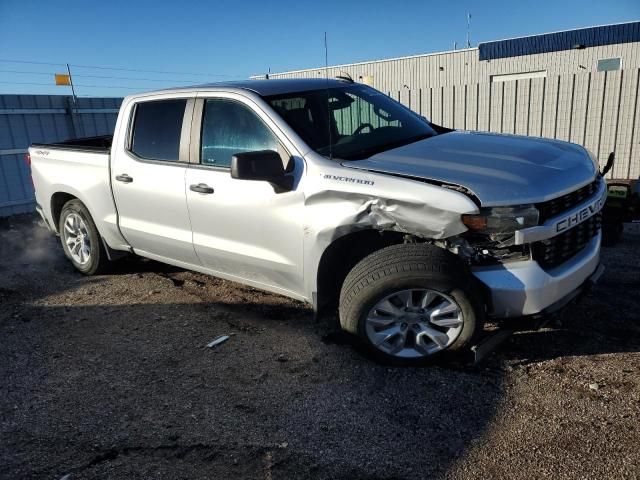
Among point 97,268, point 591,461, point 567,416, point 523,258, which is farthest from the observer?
point 97,268

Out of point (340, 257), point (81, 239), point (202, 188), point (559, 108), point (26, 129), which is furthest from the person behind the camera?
point (559, 108)

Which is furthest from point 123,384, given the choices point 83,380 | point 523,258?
point 523,258

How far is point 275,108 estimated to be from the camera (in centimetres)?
385

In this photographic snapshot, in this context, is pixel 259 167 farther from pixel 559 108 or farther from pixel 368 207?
pixel 559 108

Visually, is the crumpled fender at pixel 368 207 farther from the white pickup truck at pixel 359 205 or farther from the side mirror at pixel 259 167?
the side mirror at pixel 259 167

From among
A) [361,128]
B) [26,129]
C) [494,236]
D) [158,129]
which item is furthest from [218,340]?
[26,129]

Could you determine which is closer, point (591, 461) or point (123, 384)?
point (591, 461)

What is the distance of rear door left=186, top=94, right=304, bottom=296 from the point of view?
11.9 feet

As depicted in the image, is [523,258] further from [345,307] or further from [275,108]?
[275,108]

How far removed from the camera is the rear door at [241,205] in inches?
143

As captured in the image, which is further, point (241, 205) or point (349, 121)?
point (349, 121)

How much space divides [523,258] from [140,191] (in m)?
3.16

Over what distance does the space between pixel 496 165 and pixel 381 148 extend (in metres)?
0.89

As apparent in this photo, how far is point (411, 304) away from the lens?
3283mm
